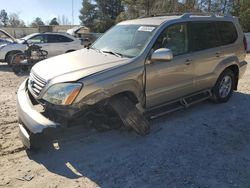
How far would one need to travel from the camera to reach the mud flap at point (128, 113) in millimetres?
4324

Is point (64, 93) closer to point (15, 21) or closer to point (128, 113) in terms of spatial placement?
point (128, 113)

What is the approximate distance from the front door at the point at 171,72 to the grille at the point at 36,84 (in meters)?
1.61

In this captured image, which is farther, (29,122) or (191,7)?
(191,7)

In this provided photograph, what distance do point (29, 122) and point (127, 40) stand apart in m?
2.20

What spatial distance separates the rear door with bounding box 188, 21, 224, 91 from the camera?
5547 mm

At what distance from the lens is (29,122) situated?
12.2 feet

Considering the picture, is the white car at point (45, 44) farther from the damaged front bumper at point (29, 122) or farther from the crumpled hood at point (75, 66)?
the damaged front bumper at point (29, 122)

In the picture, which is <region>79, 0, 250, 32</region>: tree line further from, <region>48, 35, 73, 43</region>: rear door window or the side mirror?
the side mirror

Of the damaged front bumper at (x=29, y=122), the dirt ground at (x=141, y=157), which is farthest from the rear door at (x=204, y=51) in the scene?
the damaged front bumper at (x=29, y=122)

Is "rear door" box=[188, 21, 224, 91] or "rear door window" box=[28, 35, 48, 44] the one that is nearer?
"rear door" box=[188, 21, 224, 91]

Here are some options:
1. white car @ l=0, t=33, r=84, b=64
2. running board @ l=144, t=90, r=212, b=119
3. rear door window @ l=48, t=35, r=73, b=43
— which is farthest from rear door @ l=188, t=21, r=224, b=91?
rear door window @ l=48, t=35, r=73, b=43

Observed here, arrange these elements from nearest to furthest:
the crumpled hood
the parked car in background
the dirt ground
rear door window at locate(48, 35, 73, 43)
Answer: the dirt ground → the crumpled hood → the parked car in background → rear door window at locate(48, 35, 73, 43)

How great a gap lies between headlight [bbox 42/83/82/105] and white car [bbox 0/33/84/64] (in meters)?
9.69

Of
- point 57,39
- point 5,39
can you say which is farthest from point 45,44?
point 5,39
